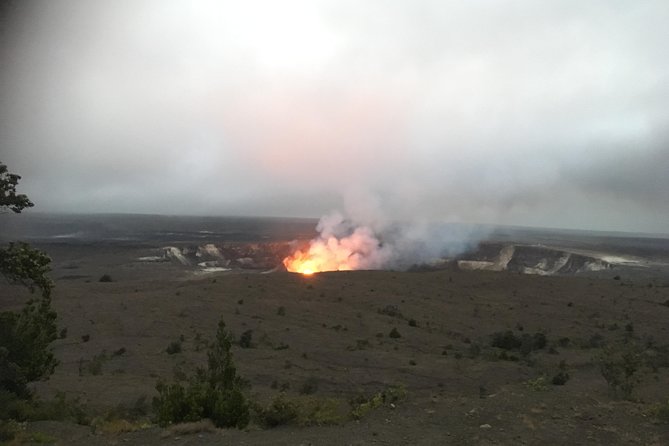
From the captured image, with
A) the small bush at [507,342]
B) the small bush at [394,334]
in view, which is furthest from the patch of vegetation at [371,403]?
the small bush at [507,342]

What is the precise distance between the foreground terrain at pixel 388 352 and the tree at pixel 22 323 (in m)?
1.53

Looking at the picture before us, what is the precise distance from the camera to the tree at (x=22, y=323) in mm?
11367

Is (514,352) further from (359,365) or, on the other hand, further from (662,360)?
(359,365)

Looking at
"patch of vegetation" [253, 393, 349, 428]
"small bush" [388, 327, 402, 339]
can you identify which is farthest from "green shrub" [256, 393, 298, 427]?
"small bush" [388, 327, 402, 339]

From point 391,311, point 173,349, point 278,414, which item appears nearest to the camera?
point 278,414

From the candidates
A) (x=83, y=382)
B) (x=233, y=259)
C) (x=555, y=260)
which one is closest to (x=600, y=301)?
(x=83, y=382)

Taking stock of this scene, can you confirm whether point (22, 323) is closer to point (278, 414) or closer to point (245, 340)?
point (278, 414)

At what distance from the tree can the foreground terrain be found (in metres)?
1.53

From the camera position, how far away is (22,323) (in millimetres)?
12805

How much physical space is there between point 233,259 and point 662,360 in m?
69.0

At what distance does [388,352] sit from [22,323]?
52.8 feet

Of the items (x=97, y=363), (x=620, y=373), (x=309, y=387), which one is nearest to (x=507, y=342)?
(x=620, y=373)

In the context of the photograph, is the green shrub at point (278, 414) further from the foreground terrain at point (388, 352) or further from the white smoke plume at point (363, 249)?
the white smoke plume at point (363, 249)

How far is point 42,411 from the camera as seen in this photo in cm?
1268
